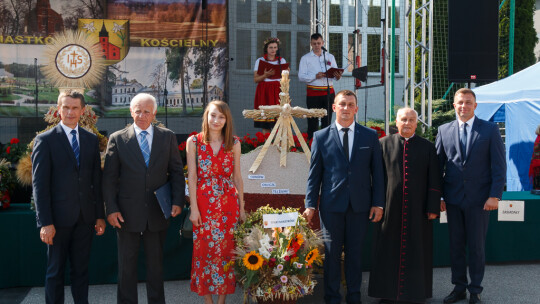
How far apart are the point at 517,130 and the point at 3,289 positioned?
870 cm

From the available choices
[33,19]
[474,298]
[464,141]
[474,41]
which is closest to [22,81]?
[33,19]

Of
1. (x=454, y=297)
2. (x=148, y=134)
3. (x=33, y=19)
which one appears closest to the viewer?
(x=148, y=134)

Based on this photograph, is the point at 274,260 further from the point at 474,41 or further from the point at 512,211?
the point at 474,41

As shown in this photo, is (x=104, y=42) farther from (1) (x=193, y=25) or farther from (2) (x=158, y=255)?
(2) (x=158, y=255)

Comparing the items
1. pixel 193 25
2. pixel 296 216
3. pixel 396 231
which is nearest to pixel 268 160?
pixel 296 216

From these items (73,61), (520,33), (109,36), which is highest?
(520,33)

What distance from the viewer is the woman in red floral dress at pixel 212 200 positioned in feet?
13.3

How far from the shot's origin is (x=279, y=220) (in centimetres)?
418

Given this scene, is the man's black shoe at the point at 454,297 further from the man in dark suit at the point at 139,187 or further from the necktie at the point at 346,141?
the man in dark suit at the point at 139,187

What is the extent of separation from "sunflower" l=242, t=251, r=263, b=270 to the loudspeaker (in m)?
5.03

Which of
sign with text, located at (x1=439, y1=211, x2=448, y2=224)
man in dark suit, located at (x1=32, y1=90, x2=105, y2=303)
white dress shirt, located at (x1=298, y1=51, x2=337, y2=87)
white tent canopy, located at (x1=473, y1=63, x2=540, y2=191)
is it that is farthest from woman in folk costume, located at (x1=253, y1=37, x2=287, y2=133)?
Answer: white tent canopy, located at (x1=473, y1=63, x2=540, y2=191)

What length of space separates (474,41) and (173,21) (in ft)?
16.9

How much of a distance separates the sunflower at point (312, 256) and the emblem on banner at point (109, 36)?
22.3 feet

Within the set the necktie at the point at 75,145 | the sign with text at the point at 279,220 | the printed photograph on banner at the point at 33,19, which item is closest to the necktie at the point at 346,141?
the sign with text at the point at 279,220
